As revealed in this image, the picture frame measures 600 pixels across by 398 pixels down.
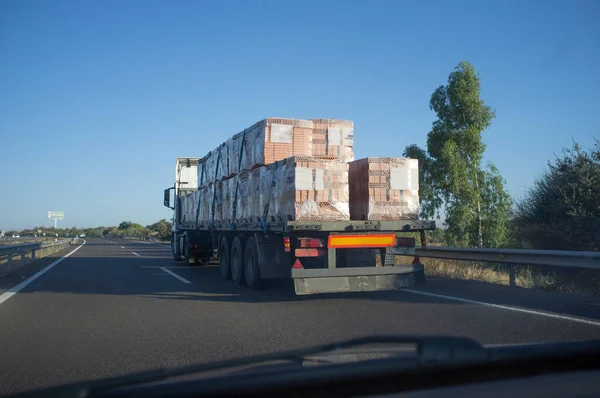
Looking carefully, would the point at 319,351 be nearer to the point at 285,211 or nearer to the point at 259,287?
the point at 285,211

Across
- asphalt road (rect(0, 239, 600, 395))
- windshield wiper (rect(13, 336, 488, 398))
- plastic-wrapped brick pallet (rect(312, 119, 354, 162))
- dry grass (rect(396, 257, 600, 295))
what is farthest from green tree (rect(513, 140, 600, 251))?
windshield wiper (rect(13, 336, 488, 398))

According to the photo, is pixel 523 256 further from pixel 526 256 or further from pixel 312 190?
pixel 312 190

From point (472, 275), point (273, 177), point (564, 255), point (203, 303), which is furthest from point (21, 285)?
point (564, 255)

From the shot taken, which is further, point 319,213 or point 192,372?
point 319,213

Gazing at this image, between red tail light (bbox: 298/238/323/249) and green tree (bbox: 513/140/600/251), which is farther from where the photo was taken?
green tree (bbox: 513/140/600/251)

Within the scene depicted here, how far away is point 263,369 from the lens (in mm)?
3021

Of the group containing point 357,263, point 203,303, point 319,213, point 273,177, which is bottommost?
point 203,303

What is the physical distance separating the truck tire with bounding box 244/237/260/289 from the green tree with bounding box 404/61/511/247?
16.4 m

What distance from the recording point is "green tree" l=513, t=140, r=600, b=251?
14.0 meters

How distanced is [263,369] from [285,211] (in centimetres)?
691

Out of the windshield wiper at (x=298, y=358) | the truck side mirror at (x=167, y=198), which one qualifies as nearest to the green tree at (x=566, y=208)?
the windshield wiper at (x=298, y=358)

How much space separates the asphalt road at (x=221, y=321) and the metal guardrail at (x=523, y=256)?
0.57m

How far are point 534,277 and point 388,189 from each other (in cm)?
596

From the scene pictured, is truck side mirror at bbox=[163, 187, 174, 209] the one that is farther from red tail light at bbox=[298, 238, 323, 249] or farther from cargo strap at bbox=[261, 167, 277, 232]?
red tail light at bbox=[298, 238, 323, 249]
